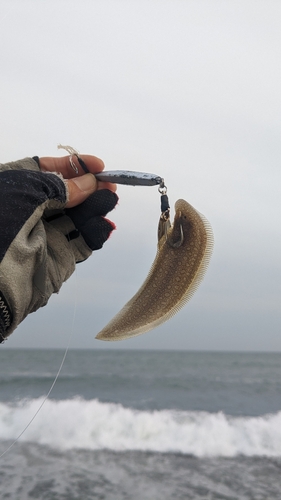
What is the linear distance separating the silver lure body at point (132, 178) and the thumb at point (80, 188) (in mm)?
60

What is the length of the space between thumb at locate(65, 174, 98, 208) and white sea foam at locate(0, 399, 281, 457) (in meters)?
8.44

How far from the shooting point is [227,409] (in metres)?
16.0

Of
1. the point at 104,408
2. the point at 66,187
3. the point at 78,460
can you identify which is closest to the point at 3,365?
the point at 66,187

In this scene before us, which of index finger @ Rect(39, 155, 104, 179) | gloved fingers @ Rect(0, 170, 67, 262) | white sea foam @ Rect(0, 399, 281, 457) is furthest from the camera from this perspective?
white sea foam @ Rect(0, 399, 281, 457)

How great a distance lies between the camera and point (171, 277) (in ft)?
6.23

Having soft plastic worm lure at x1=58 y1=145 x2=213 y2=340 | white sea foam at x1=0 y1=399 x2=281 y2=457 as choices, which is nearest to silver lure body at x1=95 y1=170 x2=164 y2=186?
soft plastic worm lure at x1=58 y1=145 x2=213 y2=340

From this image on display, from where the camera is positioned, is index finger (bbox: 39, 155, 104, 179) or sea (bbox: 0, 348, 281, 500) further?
sea (bbox: 0, 348, 281, 500)

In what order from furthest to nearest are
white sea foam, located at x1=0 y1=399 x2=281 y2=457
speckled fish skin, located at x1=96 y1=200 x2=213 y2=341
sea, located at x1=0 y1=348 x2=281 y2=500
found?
white sea foam, located at x1=0 y1=399 x2=281 y2=457 < sea, located at x1=0 y1=348 x2=281 y2=500 < speckled fish skin, located at x1=96 y1=200 x2=213 y2=341

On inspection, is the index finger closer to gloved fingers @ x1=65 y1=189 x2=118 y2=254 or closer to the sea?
gloved fingers @ x1=65 y1=189 x2=118 y2=254

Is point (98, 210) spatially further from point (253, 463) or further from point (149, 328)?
point (253, 463)

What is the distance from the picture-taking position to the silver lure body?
1913 millimetres

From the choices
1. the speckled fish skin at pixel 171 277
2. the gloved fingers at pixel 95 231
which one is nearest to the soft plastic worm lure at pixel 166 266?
the speckled fish skin at pixel 171 277

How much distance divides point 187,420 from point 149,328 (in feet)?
42.9

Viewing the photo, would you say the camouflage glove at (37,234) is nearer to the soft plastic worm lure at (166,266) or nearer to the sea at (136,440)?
the soft plastic worm lure at (166,266)
